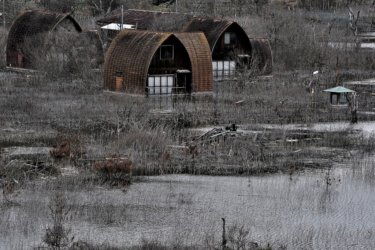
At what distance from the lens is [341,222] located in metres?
20.9

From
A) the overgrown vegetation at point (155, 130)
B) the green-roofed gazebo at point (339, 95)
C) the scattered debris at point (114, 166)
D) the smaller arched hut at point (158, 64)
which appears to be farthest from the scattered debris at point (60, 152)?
the green-roofed gazebo at point (339, 95)

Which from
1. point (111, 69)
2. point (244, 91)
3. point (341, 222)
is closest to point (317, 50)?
point (244, 91)

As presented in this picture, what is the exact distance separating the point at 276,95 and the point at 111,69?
7.00 meters

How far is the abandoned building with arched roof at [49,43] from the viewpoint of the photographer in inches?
1711

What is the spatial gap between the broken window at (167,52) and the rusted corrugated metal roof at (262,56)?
538 centimetres

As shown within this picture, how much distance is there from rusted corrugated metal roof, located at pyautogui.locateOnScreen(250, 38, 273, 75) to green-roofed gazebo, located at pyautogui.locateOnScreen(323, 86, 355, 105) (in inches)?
262

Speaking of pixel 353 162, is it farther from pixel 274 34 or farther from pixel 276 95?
pixel 274 34

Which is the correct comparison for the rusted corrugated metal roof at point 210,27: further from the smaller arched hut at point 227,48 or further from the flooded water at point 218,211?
the flooded water at point 218,211

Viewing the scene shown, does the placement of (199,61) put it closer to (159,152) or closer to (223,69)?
(223,69)

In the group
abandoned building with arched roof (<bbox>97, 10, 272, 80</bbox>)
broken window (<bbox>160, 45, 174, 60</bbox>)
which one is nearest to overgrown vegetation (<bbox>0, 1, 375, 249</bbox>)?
abandoned building with arched roof (<bbox>97, 10, 272, 80</bbox>)

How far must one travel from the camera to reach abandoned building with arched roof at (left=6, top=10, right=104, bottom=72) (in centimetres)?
4347

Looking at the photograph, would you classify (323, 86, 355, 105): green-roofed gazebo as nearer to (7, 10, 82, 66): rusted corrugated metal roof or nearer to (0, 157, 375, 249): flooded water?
(0, 157, 375, 249): flooded water

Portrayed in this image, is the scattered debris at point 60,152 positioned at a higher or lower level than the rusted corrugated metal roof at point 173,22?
lower

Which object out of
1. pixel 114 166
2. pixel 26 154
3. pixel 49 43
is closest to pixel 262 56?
pixel 49 43
